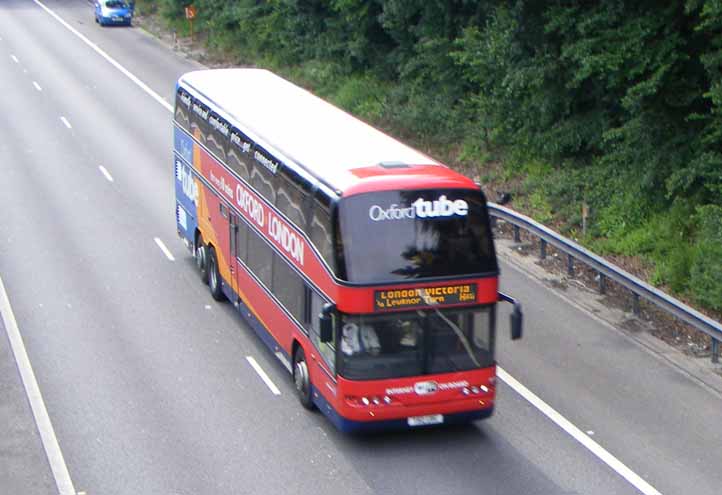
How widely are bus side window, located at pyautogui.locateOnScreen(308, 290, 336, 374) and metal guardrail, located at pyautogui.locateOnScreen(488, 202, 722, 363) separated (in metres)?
6.46

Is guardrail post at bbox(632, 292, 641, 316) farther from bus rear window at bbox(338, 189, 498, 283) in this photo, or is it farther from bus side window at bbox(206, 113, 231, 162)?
bus side window at bbox(206, 113, 231, 162)

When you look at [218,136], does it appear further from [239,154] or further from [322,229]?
[322,229]

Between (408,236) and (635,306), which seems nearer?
(408,236)

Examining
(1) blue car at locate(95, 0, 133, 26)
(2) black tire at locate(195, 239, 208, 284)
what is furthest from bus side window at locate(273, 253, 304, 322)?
(1) blue car at locate(95, 0, 133, 26)

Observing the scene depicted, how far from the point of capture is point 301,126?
18656 millimetres

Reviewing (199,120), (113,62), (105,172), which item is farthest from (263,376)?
(113,62)

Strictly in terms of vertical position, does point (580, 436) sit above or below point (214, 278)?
below

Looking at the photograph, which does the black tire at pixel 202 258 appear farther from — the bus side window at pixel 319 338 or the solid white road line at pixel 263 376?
the bus side window at pixel 319 338

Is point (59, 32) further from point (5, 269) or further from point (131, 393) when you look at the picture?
point (131, 393)

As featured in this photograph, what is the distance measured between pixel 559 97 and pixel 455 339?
13.2 metres

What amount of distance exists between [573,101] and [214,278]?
33.0 feet

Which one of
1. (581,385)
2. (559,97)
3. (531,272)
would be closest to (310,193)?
(581,385)

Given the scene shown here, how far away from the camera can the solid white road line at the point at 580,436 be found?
14641 millimetres

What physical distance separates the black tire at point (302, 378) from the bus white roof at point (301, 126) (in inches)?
104
